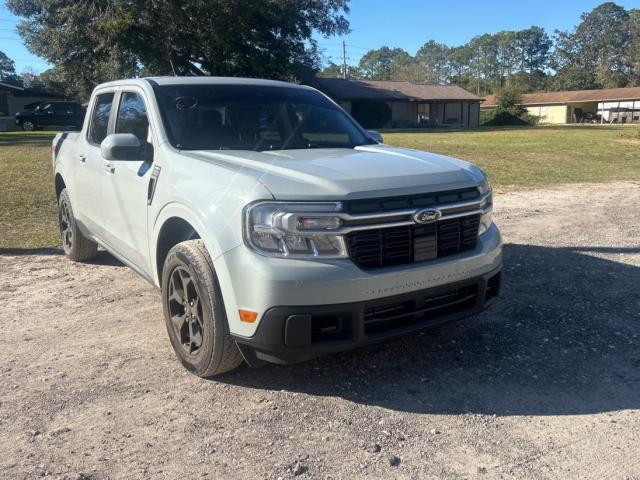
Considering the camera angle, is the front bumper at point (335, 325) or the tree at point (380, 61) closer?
the front bumper at point (335, 325)

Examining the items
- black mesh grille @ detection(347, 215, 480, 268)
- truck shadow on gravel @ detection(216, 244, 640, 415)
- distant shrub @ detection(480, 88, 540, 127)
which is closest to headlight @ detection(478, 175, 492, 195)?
black mesh grille @ detection(347, 215, 480, 268)

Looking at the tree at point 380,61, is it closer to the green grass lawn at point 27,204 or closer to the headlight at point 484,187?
the green grass lawn at point 27,204

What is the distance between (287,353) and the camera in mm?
3314

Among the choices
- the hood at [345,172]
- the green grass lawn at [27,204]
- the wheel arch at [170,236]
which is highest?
the hood at [345,172]

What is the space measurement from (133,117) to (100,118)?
92cm

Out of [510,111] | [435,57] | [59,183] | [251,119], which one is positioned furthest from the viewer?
[435,57]

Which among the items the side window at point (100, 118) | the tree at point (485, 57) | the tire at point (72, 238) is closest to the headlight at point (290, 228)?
the side window at point (100, 118)

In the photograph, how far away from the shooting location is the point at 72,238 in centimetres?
644

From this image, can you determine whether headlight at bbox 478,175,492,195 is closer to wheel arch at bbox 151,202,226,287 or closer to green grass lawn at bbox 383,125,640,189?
wheel arch at bbox 151,202,226,287

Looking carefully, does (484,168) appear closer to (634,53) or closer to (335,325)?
(335,325)

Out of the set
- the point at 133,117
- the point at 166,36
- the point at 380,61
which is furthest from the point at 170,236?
the point at 380,61

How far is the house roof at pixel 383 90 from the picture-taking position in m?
53.2

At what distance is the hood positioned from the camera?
11.0ft

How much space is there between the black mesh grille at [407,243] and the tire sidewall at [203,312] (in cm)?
87
